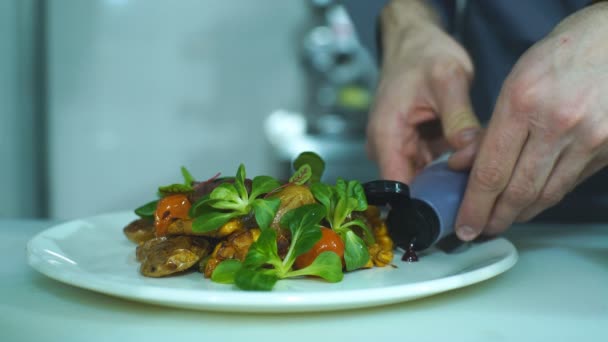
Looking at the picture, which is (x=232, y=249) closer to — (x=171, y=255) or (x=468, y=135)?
(x=171, y=255)

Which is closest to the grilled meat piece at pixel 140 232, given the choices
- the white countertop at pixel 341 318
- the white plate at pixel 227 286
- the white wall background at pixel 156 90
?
the white plate at pixel 227 286

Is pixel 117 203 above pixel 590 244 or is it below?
below

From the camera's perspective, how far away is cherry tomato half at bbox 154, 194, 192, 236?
69 cm

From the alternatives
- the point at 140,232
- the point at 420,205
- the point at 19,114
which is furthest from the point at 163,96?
the point at 420,205

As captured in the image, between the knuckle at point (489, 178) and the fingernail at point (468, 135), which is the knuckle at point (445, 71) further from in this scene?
the knuckle at point (489, 178)

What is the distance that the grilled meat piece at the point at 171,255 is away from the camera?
1.92ft

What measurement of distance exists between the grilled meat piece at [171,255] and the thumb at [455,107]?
47 cm

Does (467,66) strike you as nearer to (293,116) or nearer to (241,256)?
(241,256)

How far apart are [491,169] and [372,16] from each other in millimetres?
661

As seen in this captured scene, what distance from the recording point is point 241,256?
1.99 ft

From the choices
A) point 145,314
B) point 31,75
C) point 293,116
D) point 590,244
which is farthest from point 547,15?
point 31,75

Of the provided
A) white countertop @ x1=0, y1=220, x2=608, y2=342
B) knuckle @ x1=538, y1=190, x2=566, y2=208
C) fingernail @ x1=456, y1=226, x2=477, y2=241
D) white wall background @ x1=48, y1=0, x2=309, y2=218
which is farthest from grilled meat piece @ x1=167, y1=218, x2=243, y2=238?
white wall background @ x1=48, y1=0, x2=309, y2=218

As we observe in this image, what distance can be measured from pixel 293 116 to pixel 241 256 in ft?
7.46

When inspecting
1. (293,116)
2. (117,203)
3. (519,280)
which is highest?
(519,280)
